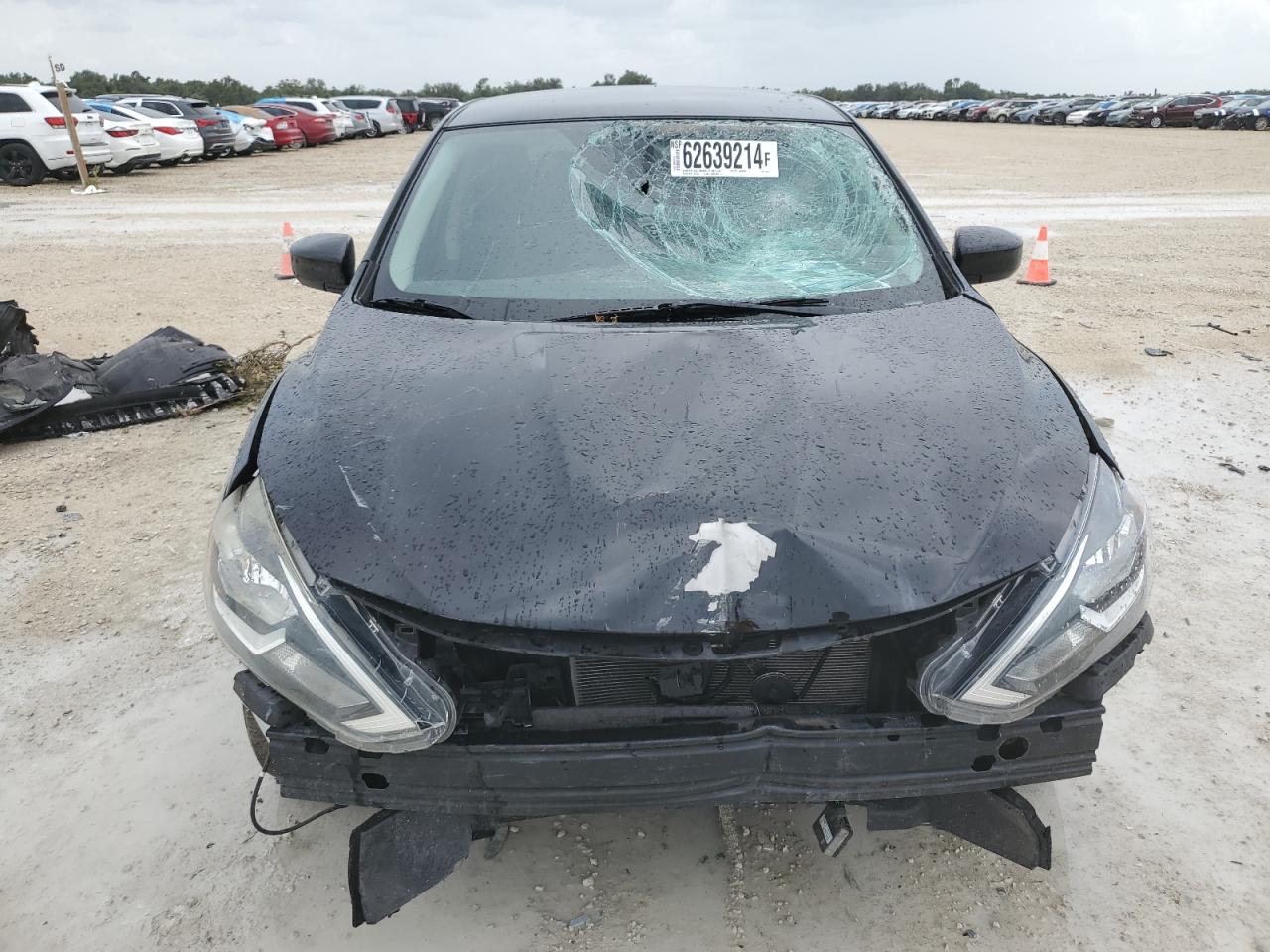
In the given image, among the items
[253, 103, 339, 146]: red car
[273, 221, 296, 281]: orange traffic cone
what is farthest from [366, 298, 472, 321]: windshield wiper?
[253, 103, 339, 146]: red car

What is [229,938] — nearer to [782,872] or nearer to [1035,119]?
[782,872]

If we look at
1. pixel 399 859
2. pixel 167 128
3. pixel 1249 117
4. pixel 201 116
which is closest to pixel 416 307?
pixel 399 859

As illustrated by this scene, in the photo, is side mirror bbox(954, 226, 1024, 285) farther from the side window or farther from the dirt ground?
the side window

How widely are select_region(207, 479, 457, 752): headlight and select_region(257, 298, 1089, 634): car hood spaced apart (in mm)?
71

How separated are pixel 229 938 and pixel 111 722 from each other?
973 mm

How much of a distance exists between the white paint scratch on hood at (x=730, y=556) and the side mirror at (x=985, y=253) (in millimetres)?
1846

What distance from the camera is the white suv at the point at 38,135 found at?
15.2 m

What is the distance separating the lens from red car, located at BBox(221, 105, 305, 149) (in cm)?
2548

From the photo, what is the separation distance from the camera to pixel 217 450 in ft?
14.5

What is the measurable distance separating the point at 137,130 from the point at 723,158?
58.8ft

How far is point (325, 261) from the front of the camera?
2918 millimetres

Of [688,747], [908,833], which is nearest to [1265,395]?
[908,833]

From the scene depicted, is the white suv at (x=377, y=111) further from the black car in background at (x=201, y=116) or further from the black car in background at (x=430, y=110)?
the black car in background at (x=201, y=116)

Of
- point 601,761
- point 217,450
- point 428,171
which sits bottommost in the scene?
point 217,450
